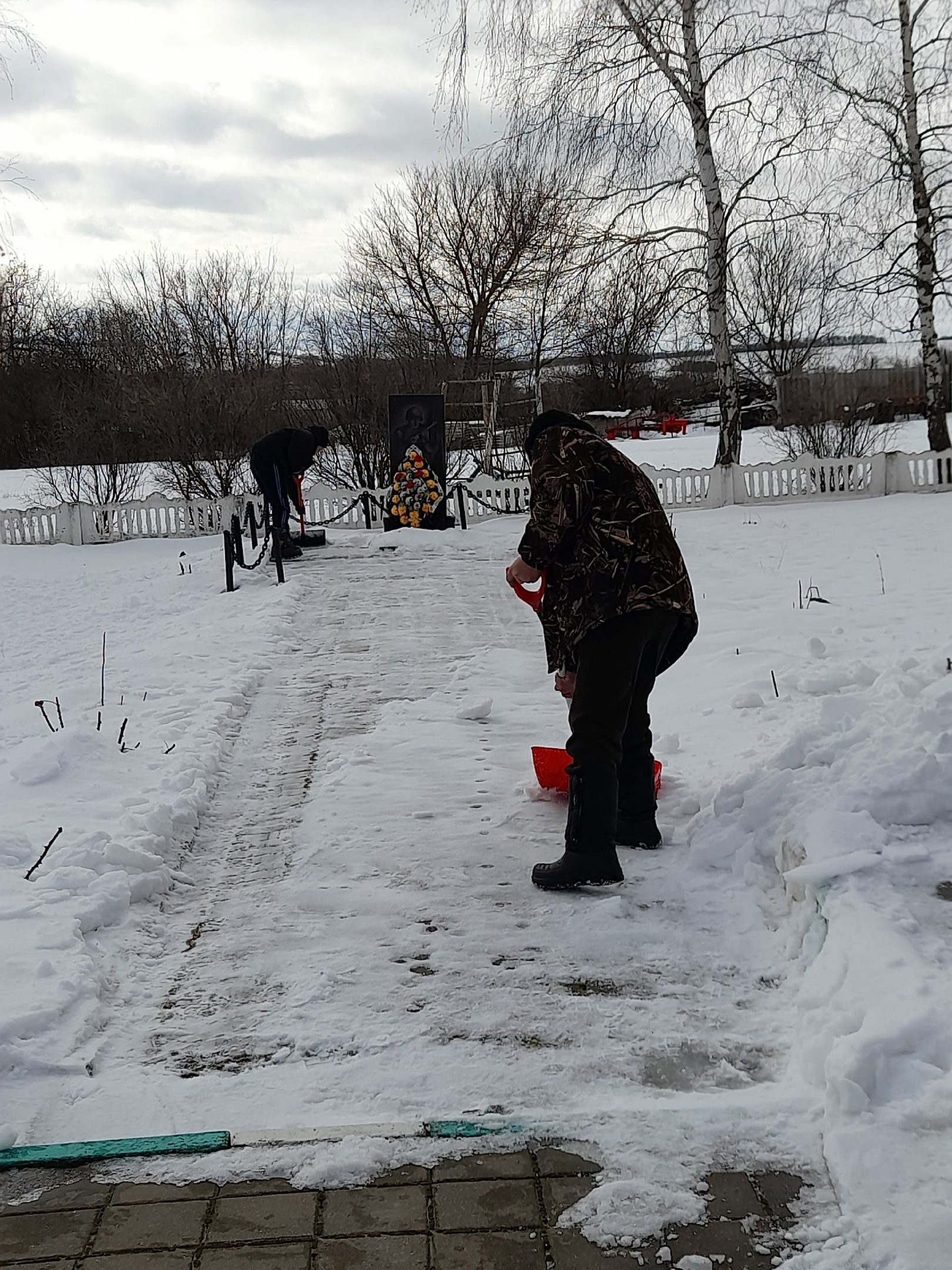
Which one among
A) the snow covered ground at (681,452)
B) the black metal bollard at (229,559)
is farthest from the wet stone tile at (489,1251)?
the snow covered ground at (681,452)

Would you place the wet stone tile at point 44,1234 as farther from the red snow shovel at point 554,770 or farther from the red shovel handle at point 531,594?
the red snow shovel at point 554,770

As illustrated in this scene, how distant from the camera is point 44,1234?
221 centimetres

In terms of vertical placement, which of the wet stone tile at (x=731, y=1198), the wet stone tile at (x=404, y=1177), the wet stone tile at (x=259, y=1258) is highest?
the wet stone tile at (x=731, y=1198)

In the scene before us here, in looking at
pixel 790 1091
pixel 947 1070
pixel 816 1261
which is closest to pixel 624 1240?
pixel 816 1261

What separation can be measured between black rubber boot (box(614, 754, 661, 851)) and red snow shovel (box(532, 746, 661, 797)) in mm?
545

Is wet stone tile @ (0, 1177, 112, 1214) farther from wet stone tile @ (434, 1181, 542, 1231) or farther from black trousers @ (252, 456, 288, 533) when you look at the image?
black trousers @ (252, 456, 288, 533)

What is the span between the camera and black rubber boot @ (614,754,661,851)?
4117 mm

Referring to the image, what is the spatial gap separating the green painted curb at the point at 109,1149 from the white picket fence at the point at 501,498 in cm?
1584

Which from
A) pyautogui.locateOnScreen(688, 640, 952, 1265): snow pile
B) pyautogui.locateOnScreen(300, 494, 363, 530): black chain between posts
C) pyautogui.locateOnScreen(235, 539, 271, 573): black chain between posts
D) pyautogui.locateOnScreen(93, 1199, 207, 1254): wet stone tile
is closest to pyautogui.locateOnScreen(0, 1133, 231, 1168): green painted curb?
pyautogui.locateOnScreen(93, 1199, 207, 1254): wet stone tile

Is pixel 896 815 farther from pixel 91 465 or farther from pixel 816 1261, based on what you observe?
pixel 91 465

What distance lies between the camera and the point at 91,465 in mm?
21406

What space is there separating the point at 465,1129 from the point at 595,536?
1928mm

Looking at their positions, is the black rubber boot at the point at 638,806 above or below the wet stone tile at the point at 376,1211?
above

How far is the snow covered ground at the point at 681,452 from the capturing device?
82.5ft
